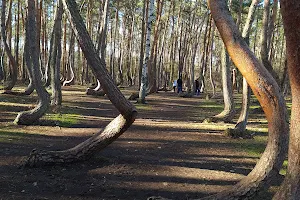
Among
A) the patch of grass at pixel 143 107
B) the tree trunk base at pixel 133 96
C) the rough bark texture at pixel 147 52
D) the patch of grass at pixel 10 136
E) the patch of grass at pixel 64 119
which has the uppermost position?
the rough bark texture at pixel 147 52

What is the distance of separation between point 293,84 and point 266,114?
1436 mm

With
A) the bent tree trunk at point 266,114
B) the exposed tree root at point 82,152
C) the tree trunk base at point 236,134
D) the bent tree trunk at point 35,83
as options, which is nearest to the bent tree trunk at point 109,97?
the exposed tree root at point 82,152

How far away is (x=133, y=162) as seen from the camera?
6930 millimetres

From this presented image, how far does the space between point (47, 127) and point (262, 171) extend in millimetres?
7428

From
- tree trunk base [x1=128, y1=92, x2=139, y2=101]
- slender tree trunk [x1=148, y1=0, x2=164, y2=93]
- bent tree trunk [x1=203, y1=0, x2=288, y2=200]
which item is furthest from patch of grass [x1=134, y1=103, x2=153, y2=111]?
bent tree trunk [x1=203, y1=0, x2=288, y2=200]

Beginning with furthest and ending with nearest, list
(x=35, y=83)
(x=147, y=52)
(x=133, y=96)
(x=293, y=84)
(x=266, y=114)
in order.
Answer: (x=133, y=96) < (x=147, y=52) < (x=35, y=83) < (x=266, y=114) < (x=293, y=84)

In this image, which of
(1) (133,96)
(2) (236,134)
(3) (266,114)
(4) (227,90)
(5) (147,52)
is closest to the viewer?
(3) (266,114)

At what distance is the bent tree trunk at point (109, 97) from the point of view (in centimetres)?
592

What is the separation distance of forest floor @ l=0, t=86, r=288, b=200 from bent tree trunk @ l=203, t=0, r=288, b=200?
110cm

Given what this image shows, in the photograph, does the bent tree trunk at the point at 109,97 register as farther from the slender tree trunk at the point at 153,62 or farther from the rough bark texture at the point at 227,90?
the slender tree trunk at the point at 153,62

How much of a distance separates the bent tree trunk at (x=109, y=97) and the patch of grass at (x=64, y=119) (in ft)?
13.6

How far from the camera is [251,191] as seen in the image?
4270mm

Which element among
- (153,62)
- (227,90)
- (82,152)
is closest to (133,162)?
(82,152)

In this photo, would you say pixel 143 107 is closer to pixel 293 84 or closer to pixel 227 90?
pixel 227 90
